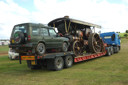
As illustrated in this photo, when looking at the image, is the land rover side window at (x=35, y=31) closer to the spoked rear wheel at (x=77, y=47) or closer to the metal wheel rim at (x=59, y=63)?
the metal wheel rim at (x=59, y=63)

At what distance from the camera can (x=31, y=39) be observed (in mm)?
7441

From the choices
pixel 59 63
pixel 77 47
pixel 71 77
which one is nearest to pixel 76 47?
pixel 77 47

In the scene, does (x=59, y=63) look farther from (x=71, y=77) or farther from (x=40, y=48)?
(x=71, y=77)

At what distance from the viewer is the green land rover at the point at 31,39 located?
7449 mm

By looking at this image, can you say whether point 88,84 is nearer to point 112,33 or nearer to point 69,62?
point 69,62

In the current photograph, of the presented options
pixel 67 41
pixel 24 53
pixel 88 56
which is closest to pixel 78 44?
pixel 88 56

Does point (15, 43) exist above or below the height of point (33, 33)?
below

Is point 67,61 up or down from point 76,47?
down

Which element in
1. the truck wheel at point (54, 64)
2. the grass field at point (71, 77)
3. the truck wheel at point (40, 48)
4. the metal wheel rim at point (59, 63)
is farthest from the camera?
the metal wheel rim at point (59, 63)

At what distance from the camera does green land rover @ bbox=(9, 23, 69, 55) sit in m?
7.45

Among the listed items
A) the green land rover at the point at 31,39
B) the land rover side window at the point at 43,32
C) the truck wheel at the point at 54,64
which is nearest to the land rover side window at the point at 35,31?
the green land rover at the point at 31,39

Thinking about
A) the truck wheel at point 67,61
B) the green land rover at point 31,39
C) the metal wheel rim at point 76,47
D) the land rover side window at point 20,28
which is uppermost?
the land rover side window at point 20,28

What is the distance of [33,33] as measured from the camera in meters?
7.70

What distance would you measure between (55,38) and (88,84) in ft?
14.0
